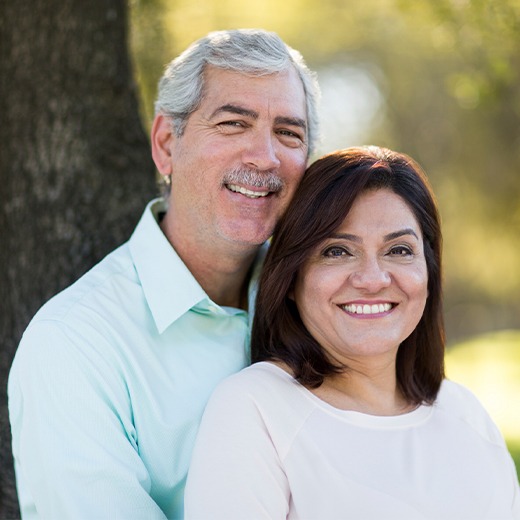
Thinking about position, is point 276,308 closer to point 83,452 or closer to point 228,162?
point 228,162

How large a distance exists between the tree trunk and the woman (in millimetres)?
1023

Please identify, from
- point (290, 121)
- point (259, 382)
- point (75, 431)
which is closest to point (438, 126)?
point (290, 121)

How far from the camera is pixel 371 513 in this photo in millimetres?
2451

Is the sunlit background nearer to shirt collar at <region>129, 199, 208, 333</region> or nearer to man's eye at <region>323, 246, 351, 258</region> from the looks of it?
shirt collar at <region>129, 199, 208, 333</region>

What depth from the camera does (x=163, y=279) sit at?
289 centimetres

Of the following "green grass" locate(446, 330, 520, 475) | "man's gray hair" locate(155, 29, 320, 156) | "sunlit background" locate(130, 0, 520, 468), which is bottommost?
"green grass" locate(446, 330, 520, 475)

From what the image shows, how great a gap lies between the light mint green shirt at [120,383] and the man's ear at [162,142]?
0.34 metres

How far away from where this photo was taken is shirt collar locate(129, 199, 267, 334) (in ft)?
9.13

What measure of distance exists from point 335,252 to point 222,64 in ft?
2.74

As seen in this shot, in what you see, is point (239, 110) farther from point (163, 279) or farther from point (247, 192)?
point (163, 279)

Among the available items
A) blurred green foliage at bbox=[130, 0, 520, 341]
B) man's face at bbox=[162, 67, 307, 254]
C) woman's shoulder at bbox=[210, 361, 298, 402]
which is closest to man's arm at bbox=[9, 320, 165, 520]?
woman's shoulder at bbox=[210, 361, 298, 402]

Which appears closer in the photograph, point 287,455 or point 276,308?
point 287,455

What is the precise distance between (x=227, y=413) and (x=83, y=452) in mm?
443

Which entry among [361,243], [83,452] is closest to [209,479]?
[83,452]
